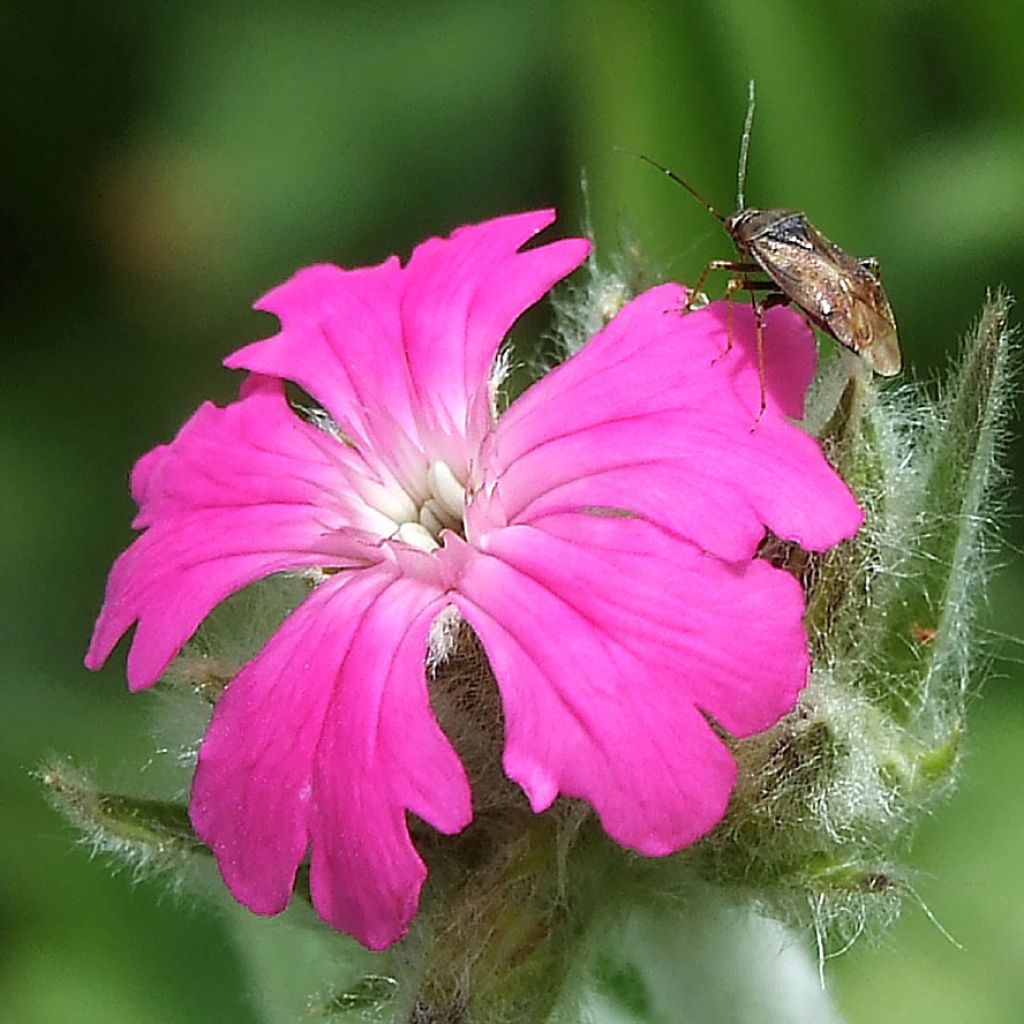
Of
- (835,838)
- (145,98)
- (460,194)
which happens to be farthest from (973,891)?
(145,98)

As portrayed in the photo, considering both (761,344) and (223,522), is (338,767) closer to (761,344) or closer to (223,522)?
(223,522)

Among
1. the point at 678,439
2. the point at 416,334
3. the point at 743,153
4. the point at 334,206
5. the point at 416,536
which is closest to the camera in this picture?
the point at 678,439

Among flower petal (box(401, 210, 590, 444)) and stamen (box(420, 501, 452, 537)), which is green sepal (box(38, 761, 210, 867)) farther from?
flower petal (box(401, 210, 590, 444))

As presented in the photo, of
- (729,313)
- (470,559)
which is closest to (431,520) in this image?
(470,559)

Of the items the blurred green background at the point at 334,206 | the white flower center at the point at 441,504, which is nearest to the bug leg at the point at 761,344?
the white flower center at the point at 441,504

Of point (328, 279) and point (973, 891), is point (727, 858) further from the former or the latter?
point (973, 891)

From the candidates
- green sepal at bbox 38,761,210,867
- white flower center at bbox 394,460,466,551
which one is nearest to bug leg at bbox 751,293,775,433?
white flower center at bbox 394,460,466,551
